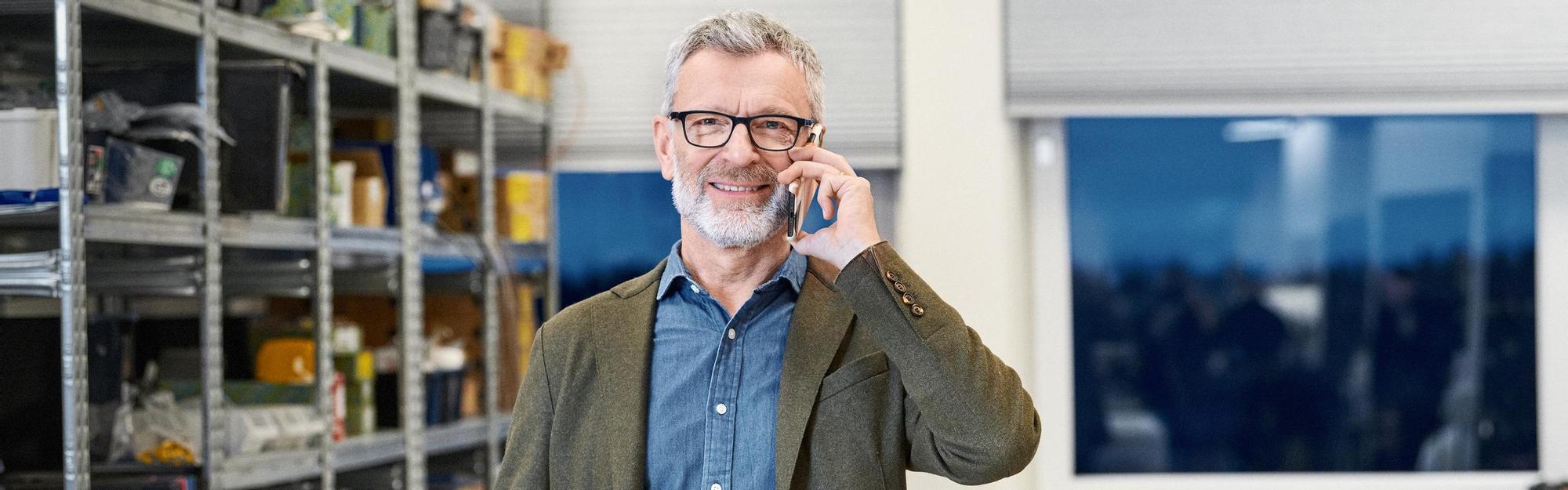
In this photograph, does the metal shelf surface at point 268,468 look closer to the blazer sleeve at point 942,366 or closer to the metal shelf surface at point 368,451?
the metal shelf surface at point 368,451

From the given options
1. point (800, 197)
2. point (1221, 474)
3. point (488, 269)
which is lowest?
point (1221, 474)

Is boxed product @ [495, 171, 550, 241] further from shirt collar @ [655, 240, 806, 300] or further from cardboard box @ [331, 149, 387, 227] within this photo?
shirt collar @ [655, 240, 806, 300]

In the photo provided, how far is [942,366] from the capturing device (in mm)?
1393

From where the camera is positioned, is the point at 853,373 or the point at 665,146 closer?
the point at 853,373

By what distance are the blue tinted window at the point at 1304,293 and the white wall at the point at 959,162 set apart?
1.38ft

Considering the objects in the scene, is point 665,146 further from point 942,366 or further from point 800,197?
point 942,366

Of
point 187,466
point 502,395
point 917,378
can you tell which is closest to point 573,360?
point 917,378

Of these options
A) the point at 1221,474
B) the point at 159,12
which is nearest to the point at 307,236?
the point at 159,12

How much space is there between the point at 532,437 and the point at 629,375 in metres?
0.14

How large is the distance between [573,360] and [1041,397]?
3004mm

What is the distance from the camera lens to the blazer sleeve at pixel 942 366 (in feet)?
4.58

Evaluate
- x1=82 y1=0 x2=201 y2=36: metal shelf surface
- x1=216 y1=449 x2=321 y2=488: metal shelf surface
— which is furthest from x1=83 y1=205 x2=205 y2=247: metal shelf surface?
x1=216 y1=449 x2=321 y2=488: metal shelf surface

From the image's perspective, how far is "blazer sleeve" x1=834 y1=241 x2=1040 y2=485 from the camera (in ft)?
4.58

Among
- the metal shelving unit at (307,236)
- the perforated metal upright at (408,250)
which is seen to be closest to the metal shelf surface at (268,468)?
the metal shelving unit at (307,236)
